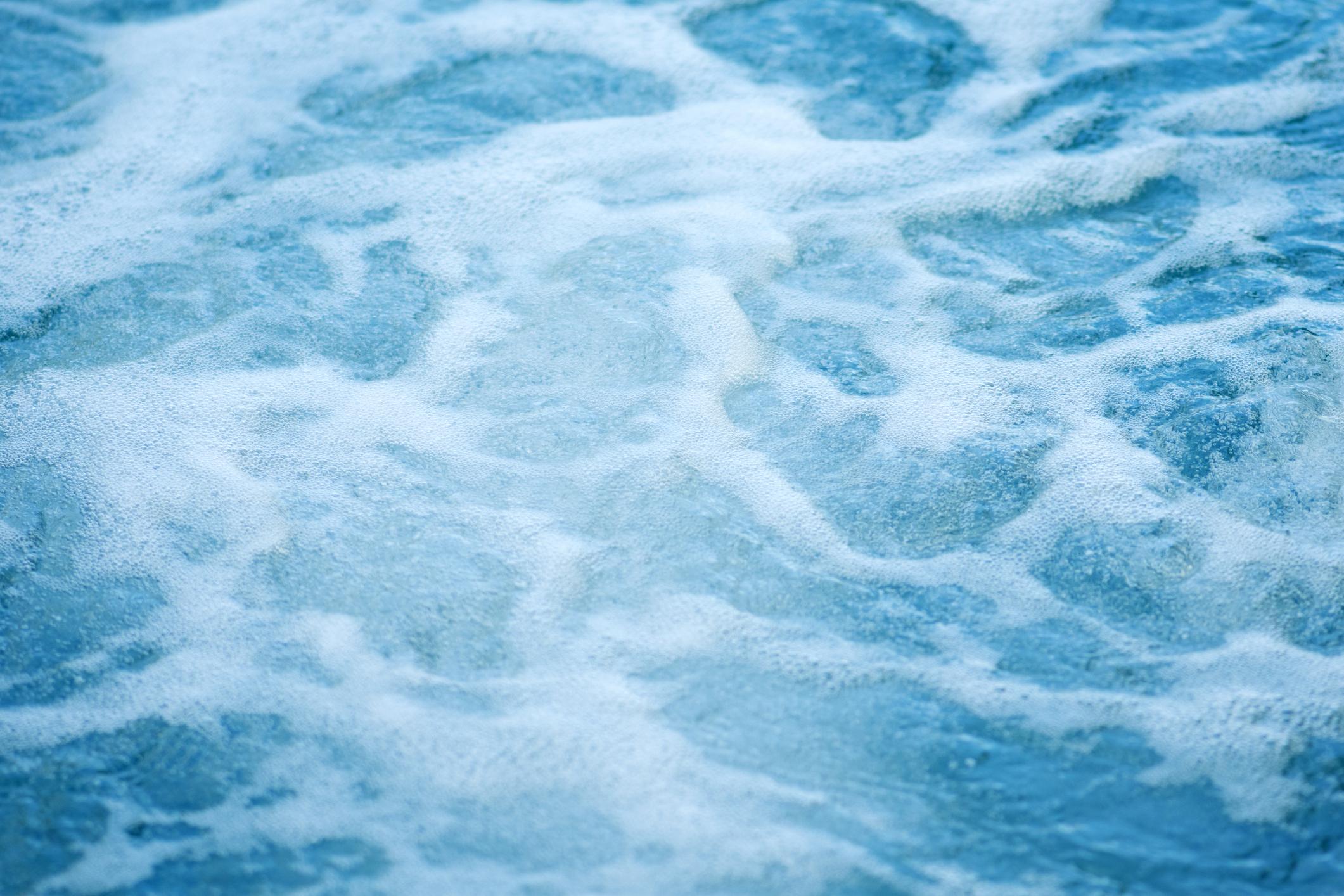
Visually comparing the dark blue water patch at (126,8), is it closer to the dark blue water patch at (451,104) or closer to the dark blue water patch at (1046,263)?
the dark blue water patch at (451,104)

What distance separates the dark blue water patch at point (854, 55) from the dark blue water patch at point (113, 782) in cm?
199

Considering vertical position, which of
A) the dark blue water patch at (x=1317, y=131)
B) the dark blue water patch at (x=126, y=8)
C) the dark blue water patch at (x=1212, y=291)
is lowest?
the dark blue water patch at (x=1212, y=291)

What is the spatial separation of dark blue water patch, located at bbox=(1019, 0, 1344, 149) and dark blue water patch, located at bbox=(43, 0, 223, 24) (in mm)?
2506

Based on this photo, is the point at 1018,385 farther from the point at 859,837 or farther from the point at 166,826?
the point at 166,826

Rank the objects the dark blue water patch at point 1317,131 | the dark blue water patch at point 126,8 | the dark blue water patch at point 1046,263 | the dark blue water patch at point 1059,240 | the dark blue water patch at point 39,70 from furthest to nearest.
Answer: the dark blue water patch at point 126,8 → the dark blue water patch at point 39,70 → the dark blue water patch at point 1317,131 → the dark blue water patch at point 1059,240 → the dark blue water patch at point 1046,263

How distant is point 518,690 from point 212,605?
21.7 inches

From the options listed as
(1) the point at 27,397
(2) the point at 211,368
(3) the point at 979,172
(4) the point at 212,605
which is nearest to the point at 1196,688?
(3) the point at 979,172

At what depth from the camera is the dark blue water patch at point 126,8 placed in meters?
3.16

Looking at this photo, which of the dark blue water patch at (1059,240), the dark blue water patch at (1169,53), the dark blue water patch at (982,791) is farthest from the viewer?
the dark blue water patch at (1169,53)

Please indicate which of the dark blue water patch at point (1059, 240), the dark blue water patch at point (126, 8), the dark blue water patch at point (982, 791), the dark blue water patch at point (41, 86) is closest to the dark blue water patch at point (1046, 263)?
the dark blue water patch at point (1059, 240)

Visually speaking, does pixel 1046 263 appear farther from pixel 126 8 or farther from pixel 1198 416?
pixel 126 8

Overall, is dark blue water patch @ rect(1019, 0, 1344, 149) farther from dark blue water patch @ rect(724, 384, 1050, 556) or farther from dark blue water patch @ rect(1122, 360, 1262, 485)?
dark blue water patch @ rect(724, 384, 1050, 556)

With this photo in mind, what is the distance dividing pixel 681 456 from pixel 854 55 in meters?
1.57

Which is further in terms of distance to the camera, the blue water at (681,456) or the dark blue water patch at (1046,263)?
the dark blue water patch at (1046,263)
